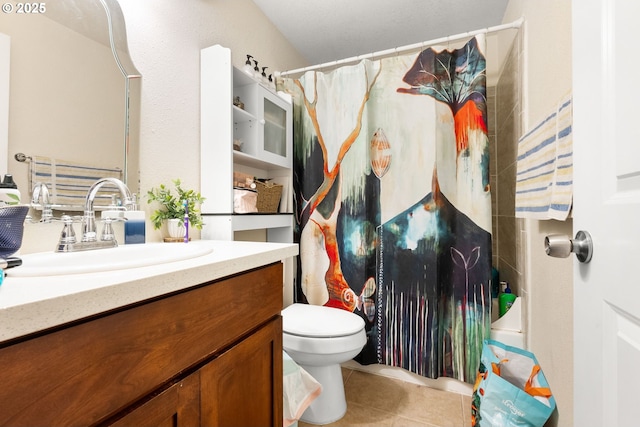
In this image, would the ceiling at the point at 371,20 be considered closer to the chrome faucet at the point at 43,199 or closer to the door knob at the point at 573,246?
the chrome faucet at the point at 43,199

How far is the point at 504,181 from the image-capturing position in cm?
194

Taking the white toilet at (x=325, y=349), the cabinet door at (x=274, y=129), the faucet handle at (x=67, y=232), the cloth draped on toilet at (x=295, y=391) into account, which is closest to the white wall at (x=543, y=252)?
the white toilet at (x=325, y=349)

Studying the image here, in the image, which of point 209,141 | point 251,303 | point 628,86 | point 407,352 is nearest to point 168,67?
point 209,141

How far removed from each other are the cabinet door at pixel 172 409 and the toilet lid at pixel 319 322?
76cm

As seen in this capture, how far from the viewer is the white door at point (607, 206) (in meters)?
0.42

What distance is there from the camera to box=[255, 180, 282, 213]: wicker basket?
1.63 meters

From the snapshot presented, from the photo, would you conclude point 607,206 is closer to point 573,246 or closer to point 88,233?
point 573,246

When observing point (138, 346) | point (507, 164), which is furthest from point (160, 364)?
point (507, 164)

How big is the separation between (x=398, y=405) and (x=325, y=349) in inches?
22.9

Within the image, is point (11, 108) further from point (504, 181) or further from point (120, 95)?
point (504, 181)

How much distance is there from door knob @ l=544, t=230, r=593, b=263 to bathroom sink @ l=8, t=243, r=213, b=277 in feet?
2.72

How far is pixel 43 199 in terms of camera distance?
847mm

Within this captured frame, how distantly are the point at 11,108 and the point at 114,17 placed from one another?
51cm

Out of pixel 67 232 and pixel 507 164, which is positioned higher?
pixel 507 164
